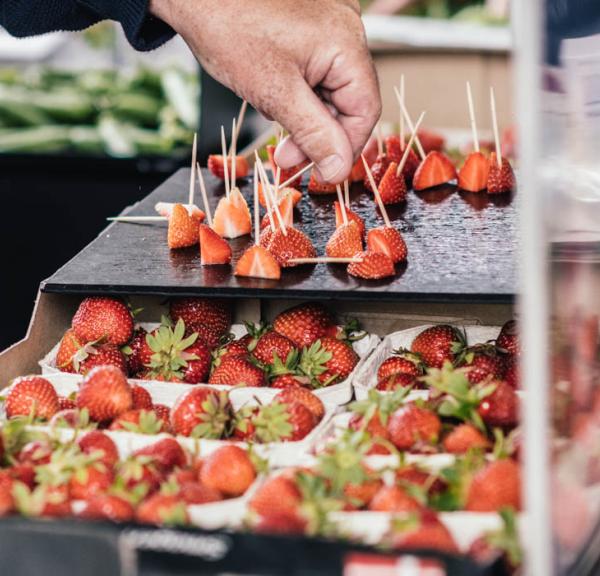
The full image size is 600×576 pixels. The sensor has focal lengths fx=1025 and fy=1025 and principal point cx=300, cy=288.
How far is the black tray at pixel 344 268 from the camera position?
2.03 m

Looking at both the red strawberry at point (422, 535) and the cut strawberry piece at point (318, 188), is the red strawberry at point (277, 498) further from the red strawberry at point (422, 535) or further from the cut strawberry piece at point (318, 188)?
the cut strawberry piece at point (318, 188)

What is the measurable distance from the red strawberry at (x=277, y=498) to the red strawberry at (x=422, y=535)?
0.52ft

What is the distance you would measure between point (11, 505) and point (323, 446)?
55cm

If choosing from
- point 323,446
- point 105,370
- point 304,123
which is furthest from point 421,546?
point 304,123

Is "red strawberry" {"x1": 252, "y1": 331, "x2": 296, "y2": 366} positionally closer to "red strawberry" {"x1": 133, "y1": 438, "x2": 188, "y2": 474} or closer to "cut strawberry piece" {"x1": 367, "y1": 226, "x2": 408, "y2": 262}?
"cut strawberry piece" {"x1": 367, "y1": 226, "x2": 408, "y2": 262}

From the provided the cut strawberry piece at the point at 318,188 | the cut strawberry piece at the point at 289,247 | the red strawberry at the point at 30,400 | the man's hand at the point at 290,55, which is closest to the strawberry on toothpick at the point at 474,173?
the cut strawberry piece at the point at 318,188

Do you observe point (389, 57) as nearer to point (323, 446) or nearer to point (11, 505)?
point (323, 446)

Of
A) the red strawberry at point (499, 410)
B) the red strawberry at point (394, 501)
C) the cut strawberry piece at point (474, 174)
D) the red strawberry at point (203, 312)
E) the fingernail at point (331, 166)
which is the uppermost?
the cut strawberry piece at point (474, 174)

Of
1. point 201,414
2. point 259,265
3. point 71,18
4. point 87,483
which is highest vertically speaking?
point 71,18

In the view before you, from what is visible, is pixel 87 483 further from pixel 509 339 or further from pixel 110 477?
pixel 509 339

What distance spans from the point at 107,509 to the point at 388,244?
0.95 metres

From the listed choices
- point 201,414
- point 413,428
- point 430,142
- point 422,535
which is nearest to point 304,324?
point 201,414

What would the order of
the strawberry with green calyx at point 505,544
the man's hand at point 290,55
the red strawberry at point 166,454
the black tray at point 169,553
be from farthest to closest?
the man's hand at point 290,55, the red strawberry at point 166,454, the strawberry with green calyx at point 505,544, the black tray at point 169,553

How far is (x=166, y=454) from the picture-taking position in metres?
1.68
